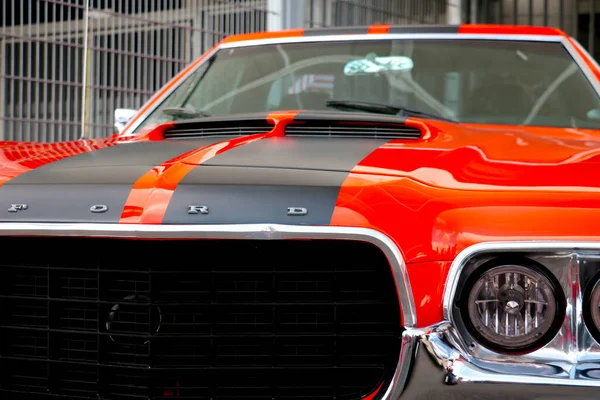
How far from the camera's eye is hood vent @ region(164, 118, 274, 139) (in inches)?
89.4

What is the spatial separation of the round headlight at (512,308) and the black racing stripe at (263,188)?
0.30 metres

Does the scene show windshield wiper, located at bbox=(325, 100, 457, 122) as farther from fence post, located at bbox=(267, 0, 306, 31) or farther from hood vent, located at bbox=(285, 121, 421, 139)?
fence post, located at bbox=(267, 0, 306, 31)

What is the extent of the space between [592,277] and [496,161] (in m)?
0.35

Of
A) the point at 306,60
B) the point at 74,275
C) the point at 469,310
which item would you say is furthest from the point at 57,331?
the point at 306,60

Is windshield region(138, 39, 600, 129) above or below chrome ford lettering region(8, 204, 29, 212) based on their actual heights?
above

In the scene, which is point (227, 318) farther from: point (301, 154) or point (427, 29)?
point (427, 29)

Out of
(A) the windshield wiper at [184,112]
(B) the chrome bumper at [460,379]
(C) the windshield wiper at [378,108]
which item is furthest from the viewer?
(A) the windshield wiper at [184,112]

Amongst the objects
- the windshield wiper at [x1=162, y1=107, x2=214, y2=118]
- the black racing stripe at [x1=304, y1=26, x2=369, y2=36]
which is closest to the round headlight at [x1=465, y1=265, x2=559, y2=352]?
the windshield wiper at [x1=162, y1=107, x2=214, y2=118]

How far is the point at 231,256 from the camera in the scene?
160 centimetres

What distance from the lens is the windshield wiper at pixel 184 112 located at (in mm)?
2881

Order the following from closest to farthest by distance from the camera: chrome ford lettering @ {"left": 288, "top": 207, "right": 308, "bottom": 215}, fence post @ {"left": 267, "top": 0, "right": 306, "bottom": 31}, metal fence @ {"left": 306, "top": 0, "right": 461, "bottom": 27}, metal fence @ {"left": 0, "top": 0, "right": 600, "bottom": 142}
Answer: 1. chrome ford lettering @ {"left": 288, "top": 207, "right": 308, "bottom": 215}
2. metal fence @ {"left": 0, "top": 0, "right": 600, "bottom": 142}
3. fence post @ {"left": 267, "top": 0, "right": 306, "bottom": 31}
4. metal fence @ {"left": 306, "top": 0, "right": 461, "bottom": 27}

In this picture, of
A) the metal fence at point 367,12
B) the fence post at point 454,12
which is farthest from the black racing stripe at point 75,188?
the fence post at point 454,12

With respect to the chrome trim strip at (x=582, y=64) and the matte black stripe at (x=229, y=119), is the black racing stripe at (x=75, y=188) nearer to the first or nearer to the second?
the matte black stripe at (x=229, y=119)

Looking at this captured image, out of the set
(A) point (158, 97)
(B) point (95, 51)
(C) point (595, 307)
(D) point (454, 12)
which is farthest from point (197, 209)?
(D) point (454, 12)
